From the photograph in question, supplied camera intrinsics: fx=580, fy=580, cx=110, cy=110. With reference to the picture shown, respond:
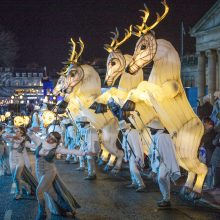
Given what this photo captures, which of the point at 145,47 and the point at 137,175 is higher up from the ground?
the point at 145,47

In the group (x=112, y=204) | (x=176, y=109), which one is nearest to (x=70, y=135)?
(x=176, y=109)

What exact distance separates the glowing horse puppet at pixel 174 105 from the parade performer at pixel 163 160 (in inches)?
38.6

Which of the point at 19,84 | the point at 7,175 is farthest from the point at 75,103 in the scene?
the point at 19,84

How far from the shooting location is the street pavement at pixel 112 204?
1089 cm

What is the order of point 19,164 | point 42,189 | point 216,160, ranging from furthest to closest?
1. point 216,160
2. point 19,164
3. point 42,189

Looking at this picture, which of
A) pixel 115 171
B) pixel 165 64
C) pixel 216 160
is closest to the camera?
pixel 165 64

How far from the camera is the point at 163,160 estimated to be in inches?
461

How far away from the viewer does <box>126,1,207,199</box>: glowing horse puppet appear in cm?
1274

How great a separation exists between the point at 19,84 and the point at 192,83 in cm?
7699

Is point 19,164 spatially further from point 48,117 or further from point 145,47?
point 48,117

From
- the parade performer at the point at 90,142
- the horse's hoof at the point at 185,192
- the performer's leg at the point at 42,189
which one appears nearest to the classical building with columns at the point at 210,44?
the parade performer at the point at 90,142

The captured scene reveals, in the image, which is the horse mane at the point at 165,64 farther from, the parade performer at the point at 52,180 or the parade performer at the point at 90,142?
the parade performer at the point at 52,180

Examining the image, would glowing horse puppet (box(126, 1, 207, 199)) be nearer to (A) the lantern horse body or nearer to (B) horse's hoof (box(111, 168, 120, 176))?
(A) the lantern horse body

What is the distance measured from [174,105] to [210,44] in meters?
32.4
